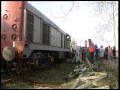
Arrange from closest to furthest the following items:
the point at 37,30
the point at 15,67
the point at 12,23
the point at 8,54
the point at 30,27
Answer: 1. the point at 8,54
2. the point at 15,67
3. the point at 12,23
4. the point at 30,27
5. the point at 37,30

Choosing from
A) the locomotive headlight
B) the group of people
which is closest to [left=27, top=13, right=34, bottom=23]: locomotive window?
the locomotive headlight

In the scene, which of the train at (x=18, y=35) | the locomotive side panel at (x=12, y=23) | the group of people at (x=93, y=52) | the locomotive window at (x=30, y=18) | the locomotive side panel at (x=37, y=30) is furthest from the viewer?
the group of people at (x=93, y=52)

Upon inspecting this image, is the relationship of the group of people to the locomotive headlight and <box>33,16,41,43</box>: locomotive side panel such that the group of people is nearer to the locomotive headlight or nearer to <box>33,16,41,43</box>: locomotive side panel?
<box>33,16,41,43</box>: locomotive side panel

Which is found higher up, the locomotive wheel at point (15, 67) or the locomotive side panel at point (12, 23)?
the locomotive side panel at point (12, 23)

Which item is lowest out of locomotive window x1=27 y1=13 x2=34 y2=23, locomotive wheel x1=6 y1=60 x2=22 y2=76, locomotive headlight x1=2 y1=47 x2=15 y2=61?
locomotive wheel x1=6 y1=60 x2=22 y2=76

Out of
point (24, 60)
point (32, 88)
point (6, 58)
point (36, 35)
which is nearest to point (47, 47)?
point (36, 35)

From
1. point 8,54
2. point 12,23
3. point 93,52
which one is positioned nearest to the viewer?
point 8,54

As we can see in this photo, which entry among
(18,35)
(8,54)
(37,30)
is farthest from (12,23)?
(37,30)

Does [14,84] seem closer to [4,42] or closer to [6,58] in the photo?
[6,58]

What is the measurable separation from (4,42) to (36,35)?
212cm

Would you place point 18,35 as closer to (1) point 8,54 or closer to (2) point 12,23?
(2) point 12,23

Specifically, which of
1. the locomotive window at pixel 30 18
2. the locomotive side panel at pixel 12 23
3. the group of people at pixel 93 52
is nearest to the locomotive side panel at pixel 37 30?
the locomotive window at pixel 30 18

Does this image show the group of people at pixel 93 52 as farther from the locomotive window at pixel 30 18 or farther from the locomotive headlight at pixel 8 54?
the locomotive headlight at pixel 8 54

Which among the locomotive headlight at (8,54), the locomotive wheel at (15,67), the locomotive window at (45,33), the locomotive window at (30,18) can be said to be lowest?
the locomotive wheel at (15,67)
